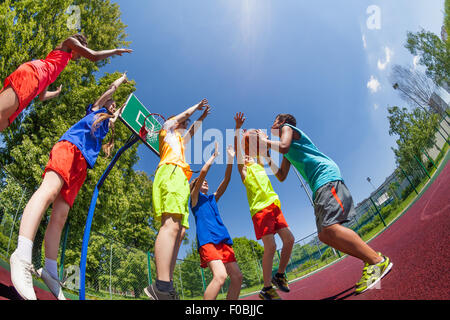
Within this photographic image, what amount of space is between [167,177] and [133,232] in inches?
680

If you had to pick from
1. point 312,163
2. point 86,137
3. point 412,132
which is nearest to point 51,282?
point 86,137

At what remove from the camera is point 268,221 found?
110 inches

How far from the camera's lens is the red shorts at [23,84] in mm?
1825

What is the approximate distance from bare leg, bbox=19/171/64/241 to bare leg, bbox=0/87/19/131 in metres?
0.53

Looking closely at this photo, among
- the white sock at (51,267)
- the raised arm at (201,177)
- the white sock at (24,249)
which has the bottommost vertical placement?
the white sock at (51,267)

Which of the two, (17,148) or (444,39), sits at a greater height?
(444,39)

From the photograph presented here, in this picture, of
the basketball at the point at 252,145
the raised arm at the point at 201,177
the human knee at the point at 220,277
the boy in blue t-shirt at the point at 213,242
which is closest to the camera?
the human knee at the point at 220,277

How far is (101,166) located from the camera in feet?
28.1

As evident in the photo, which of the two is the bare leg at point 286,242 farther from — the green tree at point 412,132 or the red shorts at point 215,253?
the green tree at point 412,132

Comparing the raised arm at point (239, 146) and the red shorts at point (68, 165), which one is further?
the raised arm at point (239, 146)

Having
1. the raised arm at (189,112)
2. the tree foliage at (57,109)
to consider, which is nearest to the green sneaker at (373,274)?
the raised arm at (189,112)

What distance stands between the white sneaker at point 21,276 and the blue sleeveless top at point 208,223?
59.2 inches

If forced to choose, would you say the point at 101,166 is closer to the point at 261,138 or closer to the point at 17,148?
the point at 17,148
